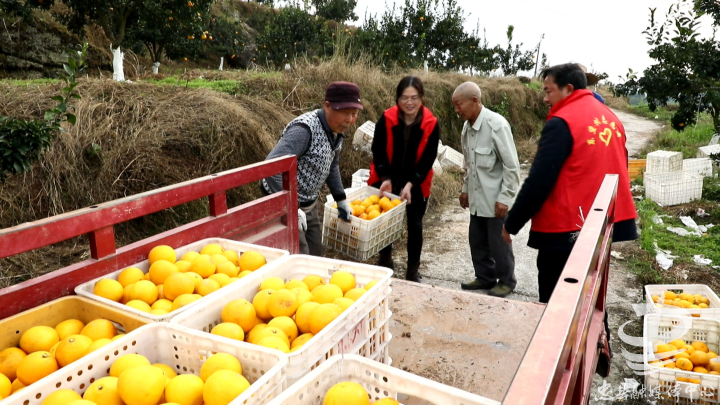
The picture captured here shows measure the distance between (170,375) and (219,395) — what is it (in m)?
0.31

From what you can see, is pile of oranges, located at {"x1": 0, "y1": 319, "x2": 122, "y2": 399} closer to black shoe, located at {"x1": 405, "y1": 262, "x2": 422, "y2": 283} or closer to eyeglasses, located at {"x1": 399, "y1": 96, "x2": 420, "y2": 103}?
eyeglasses, located at {"x1": 399, "y1": 96, "x2": 420, "y2": 103}

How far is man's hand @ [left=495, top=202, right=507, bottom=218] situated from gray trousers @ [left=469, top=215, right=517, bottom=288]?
0.33ft

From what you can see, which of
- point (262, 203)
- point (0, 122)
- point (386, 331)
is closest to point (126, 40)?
point (0, 122)

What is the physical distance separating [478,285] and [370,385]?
13.1ft

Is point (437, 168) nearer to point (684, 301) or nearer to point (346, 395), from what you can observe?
point (684, 301)

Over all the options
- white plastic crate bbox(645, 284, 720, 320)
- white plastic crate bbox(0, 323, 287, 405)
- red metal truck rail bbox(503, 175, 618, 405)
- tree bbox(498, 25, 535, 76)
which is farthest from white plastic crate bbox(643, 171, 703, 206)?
tree bbox(498, 25, 535, 76)

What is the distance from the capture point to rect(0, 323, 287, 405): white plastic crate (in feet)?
4.54

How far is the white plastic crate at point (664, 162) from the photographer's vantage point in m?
9.29

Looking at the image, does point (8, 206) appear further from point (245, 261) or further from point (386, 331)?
point (386, 331)

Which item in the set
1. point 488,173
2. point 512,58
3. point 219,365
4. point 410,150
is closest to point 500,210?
point 488,173

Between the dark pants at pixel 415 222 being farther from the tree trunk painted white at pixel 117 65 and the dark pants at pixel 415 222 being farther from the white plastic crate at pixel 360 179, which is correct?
the tree trunk painted white at pixel 117 65

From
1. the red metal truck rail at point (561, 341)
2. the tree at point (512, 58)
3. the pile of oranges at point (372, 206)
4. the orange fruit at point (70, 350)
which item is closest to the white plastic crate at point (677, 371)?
the red metal truck rail at point (561, 341)

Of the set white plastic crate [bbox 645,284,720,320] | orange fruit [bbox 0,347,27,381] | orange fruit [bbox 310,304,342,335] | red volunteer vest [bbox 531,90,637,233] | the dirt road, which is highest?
red volunteer vest [bbox 531,90,637,233]

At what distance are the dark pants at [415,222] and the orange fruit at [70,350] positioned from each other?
3.79m
